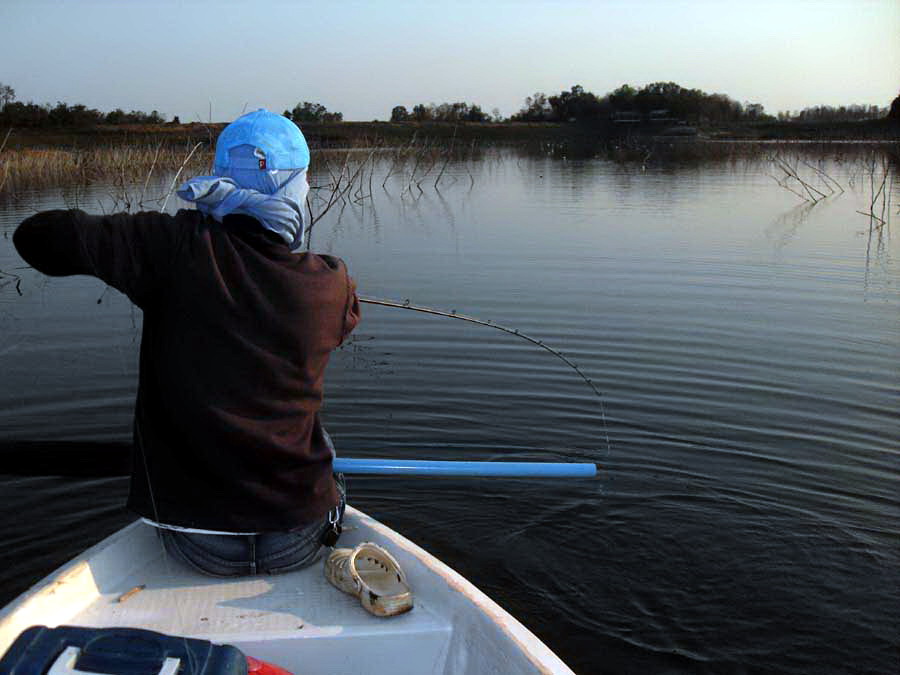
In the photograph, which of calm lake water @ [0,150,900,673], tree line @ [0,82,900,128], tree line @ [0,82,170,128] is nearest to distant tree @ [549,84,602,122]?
tree line @ [0,82,900,128]

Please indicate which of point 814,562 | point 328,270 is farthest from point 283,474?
point 814,562

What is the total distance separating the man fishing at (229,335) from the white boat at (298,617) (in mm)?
135

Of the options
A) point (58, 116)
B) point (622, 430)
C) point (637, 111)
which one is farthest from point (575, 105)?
point (622, 430)

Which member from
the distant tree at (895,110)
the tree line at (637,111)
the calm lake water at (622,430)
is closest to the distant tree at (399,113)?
the tree line at (637,111)

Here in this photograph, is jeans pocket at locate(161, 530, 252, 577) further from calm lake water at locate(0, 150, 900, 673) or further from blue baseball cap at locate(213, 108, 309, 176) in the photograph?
calm lake water at locate(0, 150, 900, 673)

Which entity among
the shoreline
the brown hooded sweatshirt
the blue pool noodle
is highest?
the shoreline

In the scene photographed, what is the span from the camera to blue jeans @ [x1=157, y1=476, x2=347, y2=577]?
2.68 meters

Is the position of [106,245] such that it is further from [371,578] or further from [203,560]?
[371,578]

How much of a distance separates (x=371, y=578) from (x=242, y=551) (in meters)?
0.40

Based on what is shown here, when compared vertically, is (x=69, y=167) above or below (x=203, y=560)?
above

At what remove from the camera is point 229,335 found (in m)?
2.36

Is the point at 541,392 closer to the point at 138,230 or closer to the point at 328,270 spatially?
the point at 328,270

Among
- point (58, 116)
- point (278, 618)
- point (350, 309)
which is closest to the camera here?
point (278, 618)

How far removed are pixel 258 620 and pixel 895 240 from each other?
13069mm
